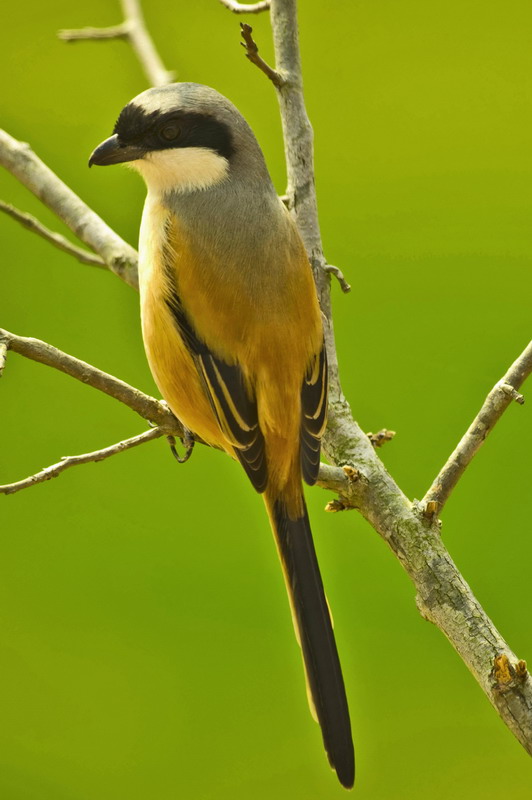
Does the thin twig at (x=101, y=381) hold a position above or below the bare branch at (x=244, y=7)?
below

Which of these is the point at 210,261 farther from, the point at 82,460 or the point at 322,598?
the point at 322,598

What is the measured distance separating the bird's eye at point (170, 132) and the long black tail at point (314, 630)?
1.50 feet

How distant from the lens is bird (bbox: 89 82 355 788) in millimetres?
1079

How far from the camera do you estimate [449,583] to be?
0.96 meters

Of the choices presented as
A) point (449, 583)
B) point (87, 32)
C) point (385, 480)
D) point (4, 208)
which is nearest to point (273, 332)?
point (385, 480)

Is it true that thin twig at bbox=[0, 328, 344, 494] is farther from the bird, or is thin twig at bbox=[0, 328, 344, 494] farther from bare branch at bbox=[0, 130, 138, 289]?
bare branch at bbox=[0, 130, 138, 289]

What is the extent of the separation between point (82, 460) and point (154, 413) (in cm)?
11

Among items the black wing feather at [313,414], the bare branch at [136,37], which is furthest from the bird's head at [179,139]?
the bare branch at [136,37]

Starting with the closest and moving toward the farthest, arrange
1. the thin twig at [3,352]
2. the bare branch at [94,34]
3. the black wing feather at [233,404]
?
the thin twig at [3,352], the black wing feather at [233,404], the bare branch at [94,34]

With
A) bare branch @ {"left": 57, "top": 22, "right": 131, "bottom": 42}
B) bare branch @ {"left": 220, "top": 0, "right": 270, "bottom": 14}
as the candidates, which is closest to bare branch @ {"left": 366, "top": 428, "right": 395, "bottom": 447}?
bare branch @ {"left": 220, "top": 0, "right": 270, "bottom": 14}

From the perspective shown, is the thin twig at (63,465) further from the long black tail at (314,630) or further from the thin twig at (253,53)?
the thin twig at (253,53)

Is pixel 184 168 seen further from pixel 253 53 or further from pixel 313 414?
pixel 313 414

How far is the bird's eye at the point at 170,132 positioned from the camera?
3.65 ft

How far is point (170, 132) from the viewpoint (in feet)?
3.67
